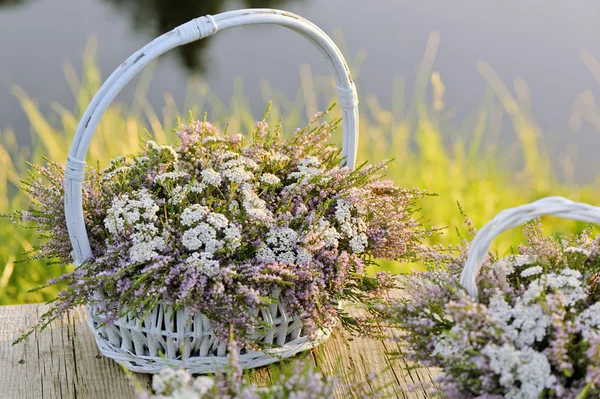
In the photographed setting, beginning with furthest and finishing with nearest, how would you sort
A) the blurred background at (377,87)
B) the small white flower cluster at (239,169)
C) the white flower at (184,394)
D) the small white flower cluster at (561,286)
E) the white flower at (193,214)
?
1. the blurred background at (377,87)
2. the small white flower cluster at (239,169)
3. the white flower at (193,214)
4. the small white flower cluster at (561,286)
5. the white flower at (184,394)

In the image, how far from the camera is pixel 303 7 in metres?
5.59

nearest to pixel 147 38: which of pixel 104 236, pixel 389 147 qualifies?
pixel 389 147

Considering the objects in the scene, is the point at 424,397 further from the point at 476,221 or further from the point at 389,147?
the point at 389,147

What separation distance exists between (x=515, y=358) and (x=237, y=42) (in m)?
4.51

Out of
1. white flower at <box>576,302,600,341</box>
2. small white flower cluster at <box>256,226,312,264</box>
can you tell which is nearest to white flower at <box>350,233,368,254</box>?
small white flower cluster at <box>256,226,312,264</box>

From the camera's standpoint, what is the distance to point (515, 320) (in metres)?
1.28

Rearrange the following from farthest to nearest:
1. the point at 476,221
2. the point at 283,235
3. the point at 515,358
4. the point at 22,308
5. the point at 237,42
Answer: the point at 237,42
the point at 476,221
the point at 22,308
the point at 283,235
the point at 515,358

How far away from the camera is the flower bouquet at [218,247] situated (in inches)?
59.6

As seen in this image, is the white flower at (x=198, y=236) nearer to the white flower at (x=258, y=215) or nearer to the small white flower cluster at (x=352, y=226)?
the white flower at (x=258, y=215)

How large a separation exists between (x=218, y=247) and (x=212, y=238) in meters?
0.02

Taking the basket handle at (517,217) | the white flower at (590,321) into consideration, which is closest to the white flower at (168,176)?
the basket handle at (517,217)

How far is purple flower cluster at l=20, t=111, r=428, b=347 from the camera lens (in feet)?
4.95

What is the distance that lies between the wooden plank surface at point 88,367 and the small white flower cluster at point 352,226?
27cm

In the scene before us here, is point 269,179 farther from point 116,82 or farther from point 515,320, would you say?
point 515,320
